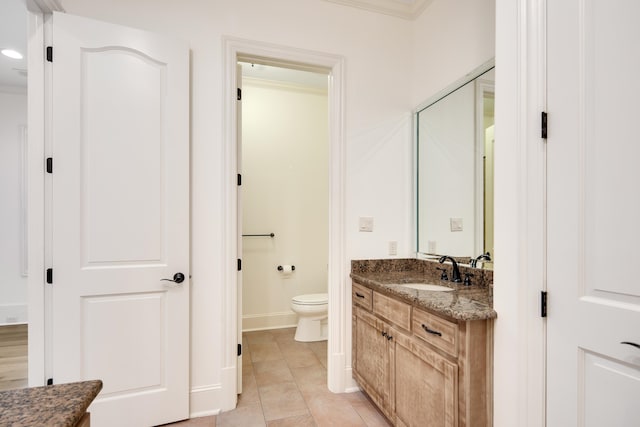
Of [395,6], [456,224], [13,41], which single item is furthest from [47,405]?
[13,41]

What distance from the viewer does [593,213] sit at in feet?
3.24

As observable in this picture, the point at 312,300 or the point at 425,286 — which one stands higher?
the point at 425,286

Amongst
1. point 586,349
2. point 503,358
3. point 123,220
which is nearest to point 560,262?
point 586,349

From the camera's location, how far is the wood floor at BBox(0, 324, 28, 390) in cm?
238

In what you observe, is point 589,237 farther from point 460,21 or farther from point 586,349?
point 460,21

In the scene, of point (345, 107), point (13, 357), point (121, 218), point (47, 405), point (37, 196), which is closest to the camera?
point (47, 405)

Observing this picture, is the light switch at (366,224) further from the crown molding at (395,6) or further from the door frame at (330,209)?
the crown molding at (395,6)

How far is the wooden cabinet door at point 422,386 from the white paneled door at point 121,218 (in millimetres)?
1285

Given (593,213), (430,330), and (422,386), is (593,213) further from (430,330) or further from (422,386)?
(422,386)

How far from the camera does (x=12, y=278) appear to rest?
11.9ft

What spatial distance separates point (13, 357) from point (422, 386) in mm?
3559

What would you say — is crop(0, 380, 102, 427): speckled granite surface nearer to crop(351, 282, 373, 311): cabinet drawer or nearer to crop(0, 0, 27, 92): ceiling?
crop(351, 282, 373, 311): cabinet drawer

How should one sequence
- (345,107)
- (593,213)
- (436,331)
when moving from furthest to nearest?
1. (345,107)
2. (436,331)
3. (593,213)

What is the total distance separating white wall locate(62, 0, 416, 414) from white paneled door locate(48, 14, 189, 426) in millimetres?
123
